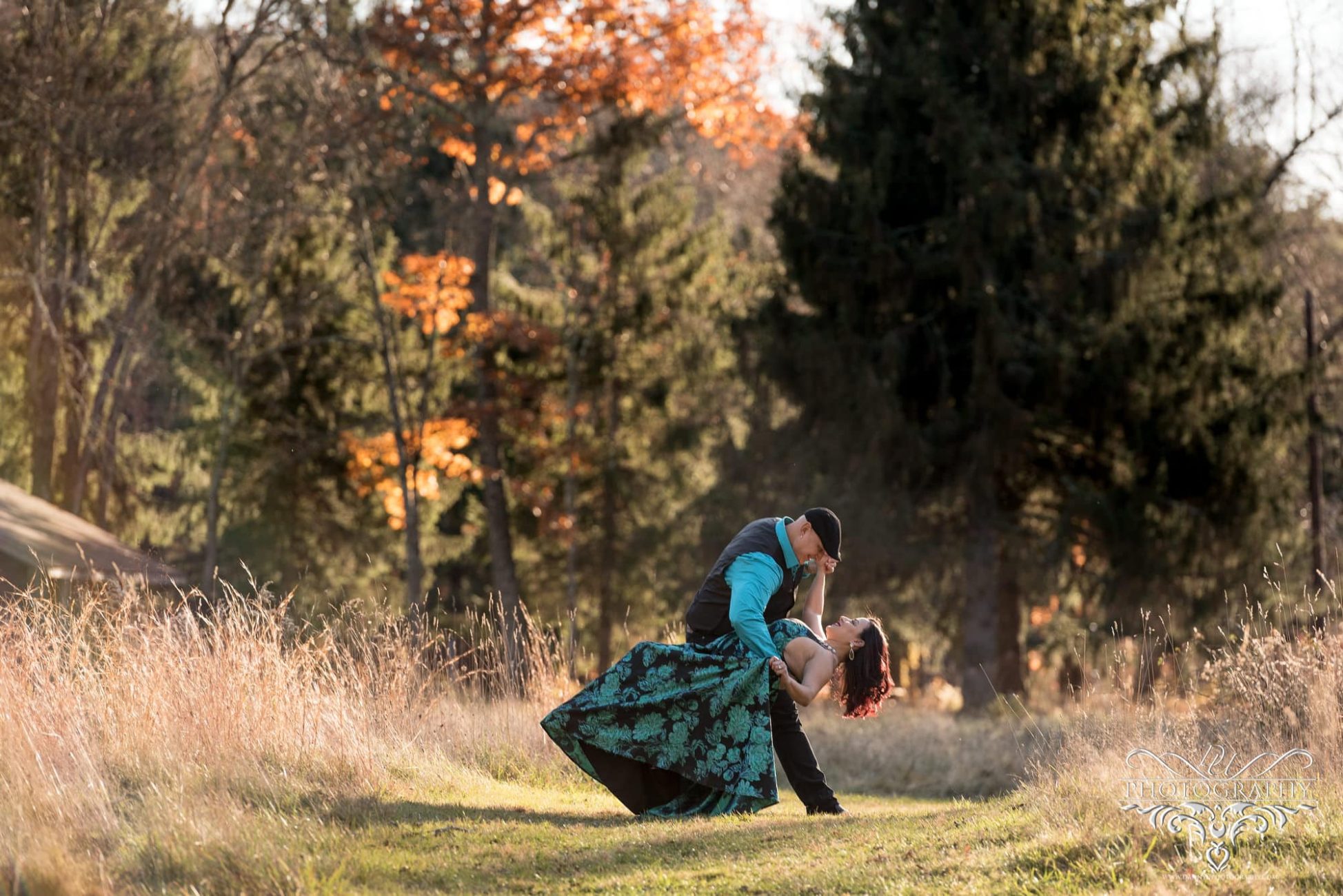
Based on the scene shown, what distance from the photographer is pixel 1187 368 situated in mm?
15945

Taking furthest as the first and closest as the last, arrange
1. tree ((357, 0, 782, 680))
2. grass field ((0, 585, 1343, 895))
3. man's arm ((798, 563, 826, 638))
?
tree ((357, 0, 782, 680)) → man's arm ((798, 563, 826, 638)) → grass field ((0, 585, 1343, 895))

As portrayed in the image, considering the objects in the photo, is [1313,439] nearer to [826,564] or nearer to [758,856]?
[826,564]

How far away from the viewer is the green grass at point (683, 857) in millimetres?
5031

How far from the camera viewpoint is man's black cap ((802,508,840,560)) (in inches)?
267

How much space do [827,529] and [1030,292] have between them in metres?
10.0

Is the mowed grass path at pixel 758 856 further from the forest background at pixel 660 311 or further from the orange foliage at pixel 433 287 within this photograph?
the orange foliage at pixel 433 287

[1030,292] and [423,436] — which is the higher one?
[1030,292]

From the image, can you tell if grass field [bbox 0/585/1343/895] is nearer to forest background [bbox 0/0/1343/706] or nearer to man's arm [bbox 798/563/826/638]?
man's arm [bbox 798/563/826/638]

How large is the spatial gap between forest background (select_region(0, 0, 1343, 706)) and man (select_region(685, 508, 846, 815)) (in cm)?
527

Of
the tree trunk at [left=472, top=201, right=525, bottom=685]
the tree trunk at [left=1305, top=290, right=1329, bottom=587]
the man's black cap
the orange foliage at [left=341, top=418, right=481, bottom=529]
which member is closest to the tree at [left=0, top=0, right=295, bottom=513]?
the orange foliage at [left=341, top=418, right=481, bottom=529]

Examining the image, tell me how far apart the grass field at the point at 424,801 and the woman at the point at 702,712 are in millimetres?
261

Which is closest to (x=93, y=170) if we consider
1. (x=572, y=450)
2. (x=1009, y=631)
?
(x=572, y=450)

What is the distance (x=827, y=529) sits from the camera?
6.80 metres

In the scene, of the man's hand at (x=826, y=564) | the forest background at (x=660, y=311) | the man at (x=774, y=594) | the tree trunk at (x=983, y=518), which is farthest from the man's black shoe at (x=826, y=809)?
the tree trunk at (x=983, y=518)
